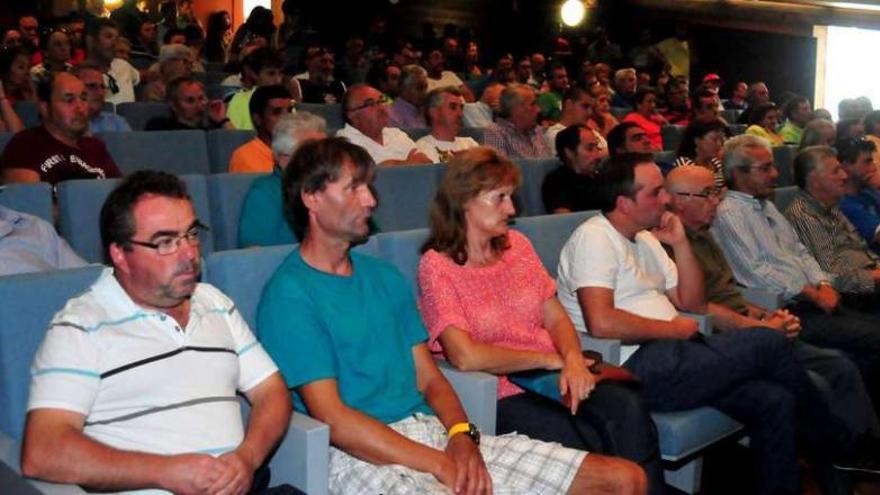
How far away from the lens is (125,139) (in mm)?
4090

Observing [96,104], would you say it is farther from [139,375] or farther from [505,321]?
[139,375]

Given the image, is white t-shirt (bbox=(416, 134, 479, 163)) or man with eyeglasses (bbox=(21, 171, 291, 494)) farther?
white t-shirt (bbox=(416, 134, 479, 163))

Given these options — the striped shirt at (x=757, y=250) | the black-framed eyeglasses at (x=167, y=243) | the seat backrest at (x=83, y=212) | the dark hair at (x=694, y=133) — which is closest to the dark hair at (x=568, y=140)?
the dark hair at (x=694, y=133)

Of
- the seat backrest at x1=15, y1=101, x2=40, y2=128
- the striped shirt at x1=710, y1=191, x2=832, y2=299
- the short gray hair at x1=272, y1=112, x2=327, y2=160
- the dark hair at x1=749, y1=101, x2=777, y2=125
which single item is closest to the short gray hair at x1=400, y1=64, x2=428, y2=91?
the seat backrest at x1=15, y1=101, x2=40, y2=128

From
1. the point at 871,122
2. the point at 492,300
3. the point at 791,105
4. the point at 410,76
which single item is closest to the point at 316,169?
the point at 492,300

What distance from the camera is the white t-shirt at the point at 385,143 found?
4.57 meters

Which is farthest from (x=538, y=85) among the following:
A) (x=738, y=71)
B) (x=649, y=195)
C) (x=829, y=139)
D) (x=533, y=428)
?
(x=533, y=428)

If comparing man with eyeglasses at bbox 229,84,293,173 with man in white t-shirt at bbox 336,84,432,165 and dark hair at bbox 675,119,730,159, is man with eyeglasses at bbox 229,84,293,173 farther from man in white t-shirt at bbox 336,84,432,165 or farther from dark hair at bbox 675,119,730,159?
dark hair at bbox 675,119,730,159

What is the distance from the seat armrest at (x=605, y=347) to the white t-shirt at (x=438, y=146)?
7.16ft

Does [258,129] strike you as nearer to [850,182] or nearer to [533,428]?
[533,428]

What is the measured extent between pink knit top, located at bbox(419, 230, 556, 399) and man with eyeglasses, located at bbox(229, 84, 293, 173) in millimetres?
1597

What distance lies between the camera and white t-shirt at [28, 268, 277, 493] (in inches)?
65.7

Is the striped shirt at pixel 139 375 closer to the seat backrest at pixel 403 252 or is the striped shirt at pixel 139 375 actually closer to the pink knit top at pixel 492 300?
the pink knit top at pixel 492 300

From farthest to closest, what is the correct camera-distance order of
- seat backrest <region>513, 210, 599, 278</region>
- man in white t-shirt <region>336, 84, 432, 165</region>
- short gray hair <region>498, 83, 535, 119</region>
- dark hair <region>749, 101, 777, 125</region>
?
dark hair <region>749, 101, 777, 125</region>, short gray hair <region>498, 83, 535, 119</region>, man in white t-shirt <region>336, 84, 432, 165</region>, seat backrest <region>513, 210, 599, 278</region>
